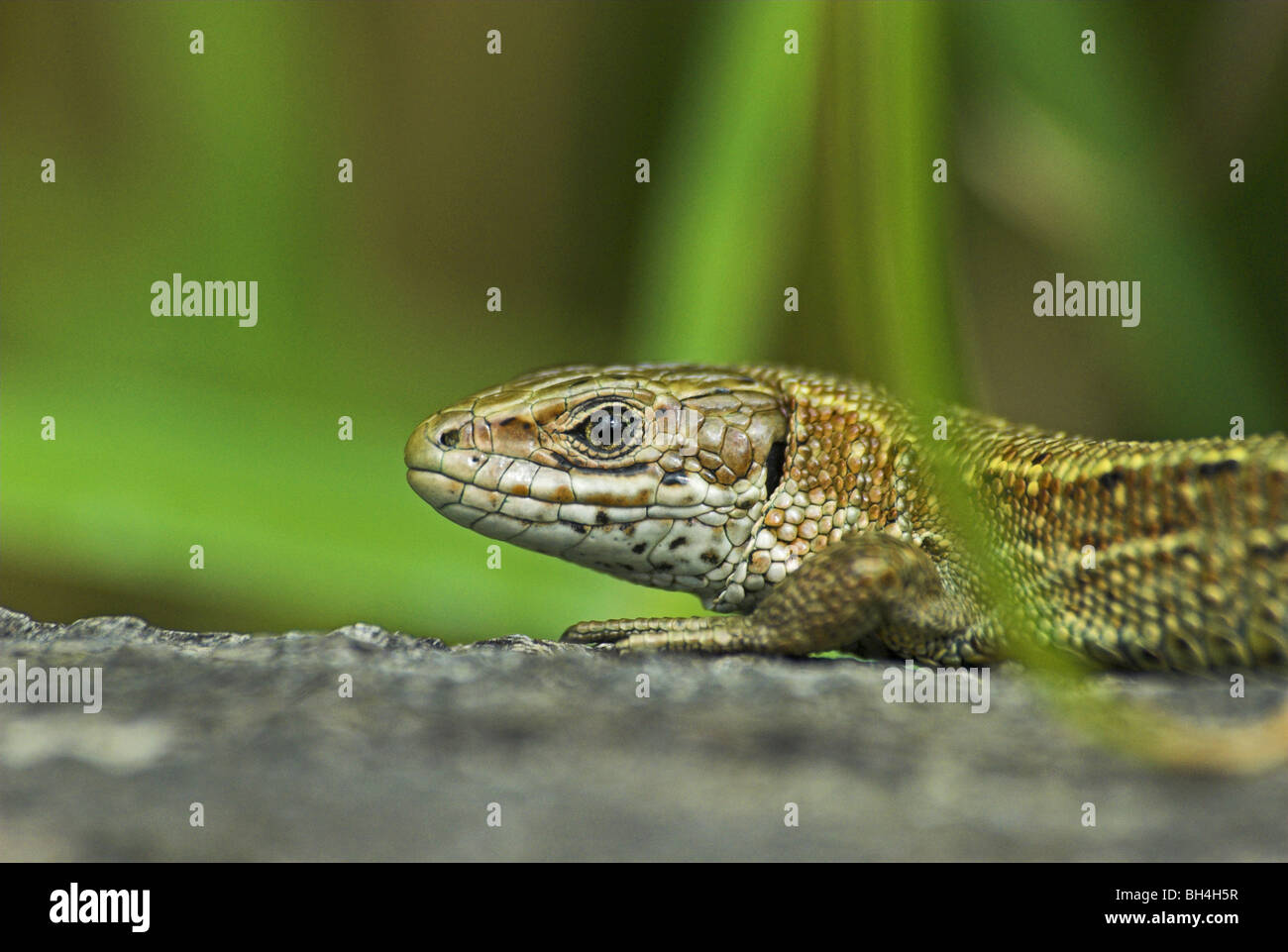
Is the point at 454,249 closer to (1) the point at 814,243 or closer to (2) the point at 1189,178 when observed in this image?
(1) the point at 814,243

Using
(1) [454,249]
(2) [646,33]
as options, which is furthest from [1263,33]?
(1) [454,249]

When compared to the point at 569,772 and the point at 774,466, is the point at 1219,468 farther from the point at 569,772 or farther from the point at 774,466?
the point at 569,772

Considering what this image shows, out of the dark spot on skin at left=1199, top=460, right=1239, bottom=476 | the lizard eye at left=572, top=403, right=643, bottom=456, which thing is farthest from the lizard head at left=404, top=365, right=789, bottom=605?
the dark spot on skin at left=1199, top=460, right=1239, bottom=476

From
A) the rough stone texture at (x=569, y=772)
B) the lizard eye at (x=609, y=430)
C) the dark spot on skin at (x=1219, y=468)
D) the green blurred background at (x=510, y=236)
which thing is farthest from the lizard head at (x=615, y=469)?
the dark spot on skin at (x=1219, y=468)

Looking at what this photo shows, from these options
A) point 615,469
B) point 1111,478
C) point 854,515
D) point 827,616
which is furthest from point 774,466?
point 1111,478

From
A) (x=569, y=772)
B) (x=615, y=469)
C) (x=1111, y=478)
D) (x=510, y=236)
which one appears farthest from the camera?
(x=510, y=236)

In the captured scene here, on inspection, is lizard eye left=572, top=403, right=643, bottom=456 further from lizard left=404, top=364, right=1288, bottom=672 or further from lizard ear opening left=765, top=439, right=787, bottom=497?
lizard ear opening left=765, top=439, right=787, bottom=497
